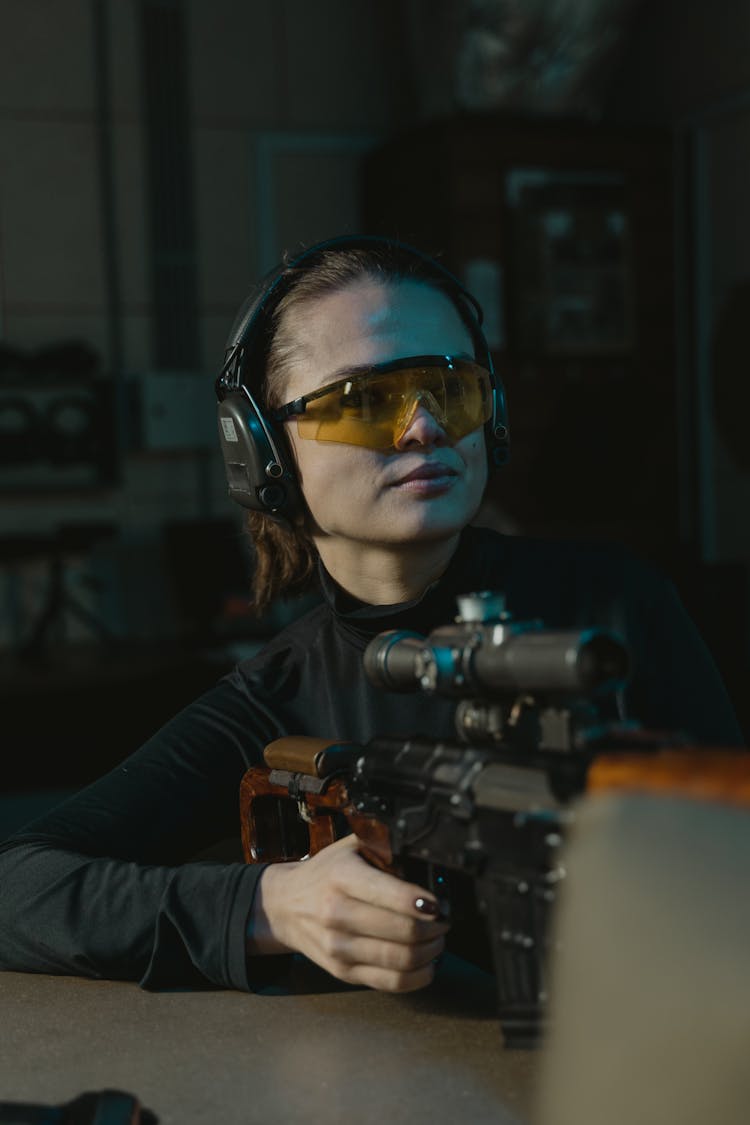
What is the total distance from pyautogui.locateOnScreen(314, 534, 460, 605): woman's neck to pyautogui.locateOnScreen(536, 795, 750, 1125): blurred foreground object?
586mm

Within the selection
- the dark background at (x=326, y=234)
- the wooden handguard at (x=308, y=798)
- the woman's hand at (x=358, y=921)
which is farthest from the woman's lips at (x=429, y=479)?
the dark background at (x=326, y=234)

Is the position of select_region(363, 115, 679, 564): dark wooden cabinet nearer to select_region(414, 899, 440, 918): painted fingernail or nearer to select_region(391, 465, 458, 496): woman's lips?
select_region(391, 465, 458, 496): woman's lips

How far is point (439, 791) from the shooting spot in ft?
2.99

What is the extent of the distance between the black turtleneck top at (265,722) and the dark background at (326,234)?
8.71ft

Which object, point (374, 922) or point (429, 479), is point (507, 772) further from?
point (429, 479)

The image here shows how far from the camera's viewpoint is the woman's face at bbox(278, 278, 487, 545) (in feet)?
4.05

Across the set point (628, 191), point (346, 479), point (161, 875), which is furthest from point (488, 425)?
point (628, 191)

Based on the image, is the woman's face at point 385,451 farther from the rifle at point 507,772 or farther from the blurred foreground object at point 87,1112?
the blurred foreground object at point 87,1112

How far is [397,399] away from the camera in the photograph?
1244 mm

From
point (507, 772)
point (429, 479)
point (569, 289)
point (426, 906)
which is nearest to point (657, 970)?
point (507, 772)

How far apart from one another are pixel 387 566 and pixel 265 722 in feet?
0.73

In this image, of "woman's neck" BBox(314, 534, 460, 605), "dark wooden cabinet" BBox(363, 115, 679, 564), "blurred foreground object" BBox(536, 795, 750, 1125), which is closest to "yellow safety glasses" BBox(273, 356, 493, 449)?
"woman's neck" BBox(314, 534, 460, 605)

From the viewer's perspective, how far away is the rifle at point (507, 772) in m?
0.75

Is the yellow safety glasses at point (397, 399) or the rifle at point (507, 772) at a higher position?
the yellow safety glasses at point (397, 399)
